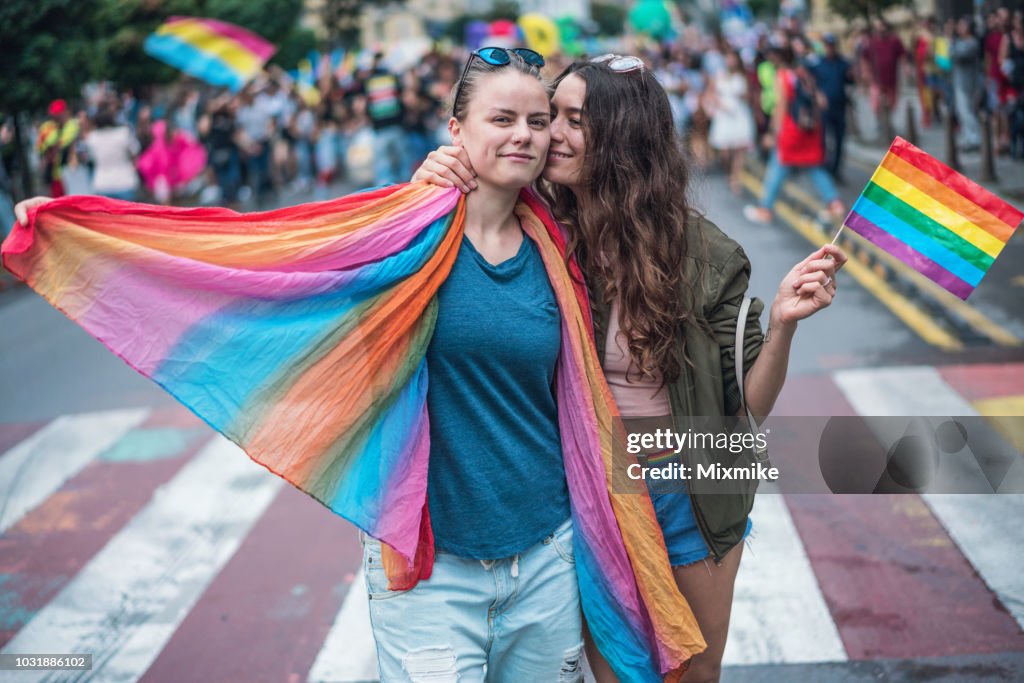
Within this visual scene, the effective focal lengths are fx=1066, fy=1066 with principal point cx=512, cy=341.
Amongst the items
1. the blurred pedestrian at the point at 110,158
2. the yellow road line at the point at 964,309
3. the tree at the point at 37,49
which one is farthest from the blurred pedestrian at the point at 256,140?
the yellow road line at the point at 964,309

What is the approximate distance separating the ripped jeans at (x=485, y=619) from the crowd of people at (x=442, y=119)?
10.4m

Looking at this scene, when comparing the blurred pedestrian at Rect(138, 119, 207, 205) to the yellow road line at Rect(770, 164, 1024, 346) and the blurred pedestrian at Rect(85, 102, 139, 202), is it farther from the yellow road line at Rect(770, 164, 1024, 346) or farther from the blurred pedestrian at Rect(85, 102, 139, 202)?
the yellow road line at Rect(770, 164, 1024, 346)

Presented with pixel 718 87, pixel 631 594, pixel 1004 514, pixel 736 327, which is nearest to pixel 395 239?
pixel 736 327

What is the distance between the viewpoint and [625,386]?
2.90 m

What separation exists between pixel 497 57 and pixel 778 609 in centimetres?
298

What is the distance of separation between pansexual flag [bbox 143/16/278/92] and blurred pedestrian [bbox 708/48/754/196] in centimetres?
694

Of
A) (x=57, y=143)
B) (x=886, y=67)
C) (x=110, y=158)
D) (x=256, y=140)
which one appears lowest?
(x=256, y=140)

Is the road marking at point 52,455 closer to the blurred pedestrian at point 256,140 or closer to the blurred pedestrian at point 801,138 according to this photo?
the blurred pedestrian at point 801,138

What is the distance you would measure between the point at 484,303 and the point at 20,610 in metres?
3.69

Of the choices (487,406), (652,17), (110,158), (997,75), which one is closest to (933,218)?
(487,406)

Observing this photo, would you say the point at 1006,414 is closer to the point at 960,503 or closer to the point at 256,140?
the point at 960,503

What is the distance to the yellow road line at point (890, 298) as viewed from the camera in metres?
8.29

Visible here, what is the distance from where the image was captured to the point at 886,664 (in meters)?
4.21

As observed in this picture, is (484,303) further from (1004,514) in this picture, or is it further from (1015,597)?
(1004,514)
